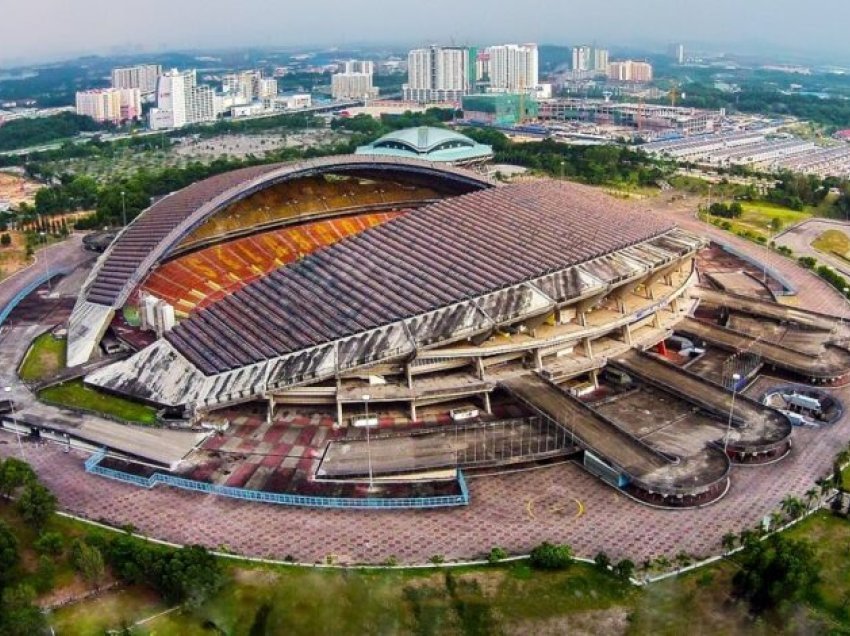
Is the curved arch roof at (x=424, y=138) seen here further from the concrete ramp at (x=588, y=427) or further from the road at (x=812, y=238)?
the concrete ramp at (x=588, y=427)

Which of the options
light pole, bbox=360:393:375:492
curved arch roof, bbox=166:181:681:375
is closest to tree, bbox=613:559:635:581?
light pole, bbox=360:393:375:492

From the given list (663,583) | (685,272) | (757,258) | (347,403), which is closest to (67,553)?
Result: (347,403)

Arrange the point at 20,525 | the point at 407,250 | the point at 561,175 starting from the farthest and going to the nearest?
1. the point at 561,175
2. the point at 407,250
3. the point at 20,525

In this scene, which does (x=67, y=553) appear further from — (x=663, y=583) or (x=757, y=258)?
(x=757, y=258)

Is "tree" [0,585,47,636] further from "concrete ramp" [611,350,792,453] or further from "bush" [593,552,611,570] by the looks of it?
"concrete ramp" [611,350,792,453]

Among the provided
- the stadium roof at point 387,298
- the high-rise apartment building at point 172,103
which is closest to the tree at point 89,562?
the stadium roof at point 387,298

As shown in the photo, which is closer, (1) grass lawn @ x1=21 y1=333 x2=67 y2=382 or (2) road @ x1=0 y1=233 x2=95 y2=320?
(1) grass lawn @ x1=21 y1=333 x2=67 y2=382
